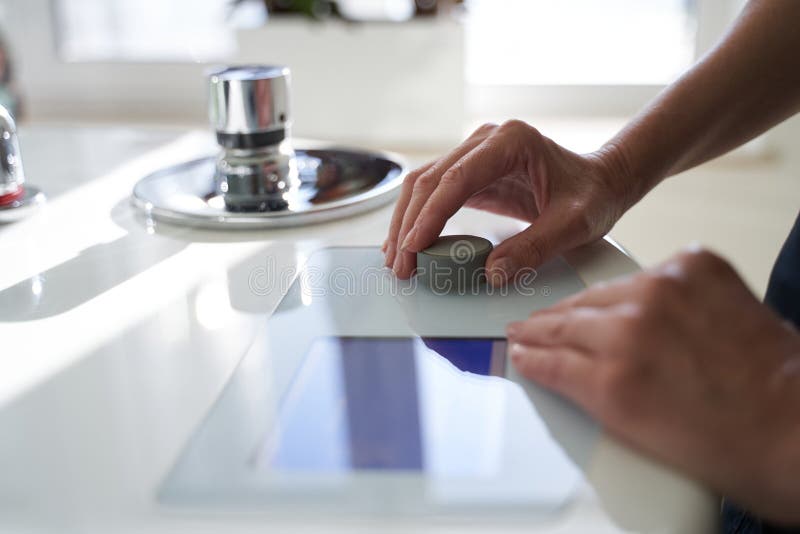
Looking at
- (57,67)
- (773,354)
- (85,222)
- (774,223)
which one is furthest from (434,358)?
(57,67)

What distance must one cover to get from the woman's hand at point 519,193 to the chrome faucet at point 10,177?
36 cm

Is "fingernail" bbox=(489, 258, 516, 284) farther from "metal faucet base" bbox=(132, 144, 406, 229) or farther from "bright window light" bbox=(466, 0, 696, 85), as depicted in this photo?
"bright window light" bbox=(466, 0, 696, 85)

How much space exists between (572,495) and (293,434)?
131mm

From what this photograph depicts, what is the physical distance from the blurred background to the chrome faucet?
0.88m

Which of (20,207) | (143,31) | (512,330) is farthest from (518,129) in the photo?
(143,31)

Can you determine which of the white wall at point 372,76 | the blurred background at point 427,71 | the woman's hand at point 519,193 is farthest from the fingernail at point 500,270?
the white wall at point 372,76

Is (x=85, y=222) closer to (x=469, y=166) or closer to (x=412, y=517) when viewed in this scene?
(x=469, y=166)

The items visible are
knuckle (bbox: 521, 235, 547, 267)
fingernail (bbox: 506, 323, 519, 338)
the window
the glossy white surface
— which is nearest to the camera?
the glossy white surface

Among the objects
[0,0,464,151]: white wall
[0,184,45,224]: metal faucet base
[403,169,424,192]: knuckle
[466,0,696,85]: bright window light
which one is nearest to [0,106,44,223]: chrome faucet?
[0,184,45,224]: metal faucet base

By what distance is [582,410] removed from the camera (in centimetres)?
39

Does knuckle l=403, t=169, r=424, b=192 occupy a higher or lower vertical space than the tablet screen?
higher

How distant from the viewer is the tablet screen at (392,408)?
36cm

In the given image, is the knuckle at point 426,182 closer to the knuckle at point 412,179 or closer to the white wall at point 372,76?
the knuckle at point 412,179

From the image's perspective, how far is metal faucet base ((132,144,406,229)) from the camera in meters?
0.69
